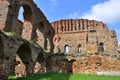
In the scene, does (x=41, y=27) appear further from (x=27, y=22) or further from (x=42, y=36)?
(x=27, y=22)

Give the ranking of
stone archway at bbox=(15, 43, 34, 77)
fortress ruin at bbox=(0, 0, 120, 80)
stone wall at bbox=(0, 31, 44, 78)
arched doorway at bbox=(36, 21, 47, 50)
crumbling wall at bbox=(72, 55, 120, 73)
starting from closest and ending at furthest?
Answer: stone wall at bbox=(0, 31, 44, 78), fortress ruin at bbox=(0, 0, 120, 80), stone archway at bbox=(15, 43, 34, 77), crumbling wall at bbox=(72, 55, 120, 73), arched doorway at bbox=(36, 21, 47, 50)

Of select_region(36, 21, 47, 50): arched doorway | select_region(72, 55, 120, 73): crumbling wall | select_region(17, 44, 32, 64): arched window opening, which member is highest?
select_region(36, 21, 47, 50): arched doorway

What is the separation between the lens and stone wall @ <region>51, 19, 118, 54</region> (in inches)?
1313

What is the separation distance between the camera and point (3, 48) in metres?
14.2

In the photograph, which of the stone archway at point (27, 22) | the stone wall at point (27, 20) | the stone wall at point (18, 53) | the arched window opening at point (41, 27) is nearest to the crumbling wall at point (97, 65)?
the stone wall at point (18, 53)

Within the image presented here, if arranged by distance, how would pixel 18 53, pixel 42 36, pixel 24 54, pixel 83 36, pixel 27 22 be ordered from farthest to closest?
pixel 83 36 < pixel 42 36 < pixel 27 22 < pixel 24 54 < pixel 18 53

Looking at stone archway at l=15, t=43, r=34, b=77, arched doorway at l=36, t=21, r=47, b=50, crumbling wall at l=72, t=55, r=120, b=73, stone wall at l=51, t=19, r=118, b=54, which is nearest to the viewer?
stone archway at l=15, t=43, r=34, b=77

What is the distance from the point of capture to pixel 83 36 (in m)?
34.2

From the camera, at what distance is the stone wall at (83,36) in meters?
33.3

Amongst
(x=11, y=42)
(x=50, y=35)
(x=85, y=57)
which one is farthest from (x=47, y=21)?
(x=11, y=42)

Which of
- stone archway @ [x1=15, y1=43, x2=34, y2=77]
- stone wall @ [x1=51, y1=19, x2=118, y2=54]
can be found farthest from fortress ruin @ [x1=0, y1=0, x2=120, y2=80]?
stone wall @ [x1=51, y1=19, x2=118, y2=54]

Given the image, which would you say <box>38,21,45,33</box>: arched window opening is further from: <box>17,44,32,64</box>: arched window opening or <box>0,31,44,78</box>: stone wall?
<box>17,44,32,64</box>: arched window opening

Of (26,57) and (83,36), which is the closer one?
(26,57)

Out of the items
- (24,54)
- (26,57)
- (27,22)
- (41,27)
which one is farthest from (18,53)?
(41,27)
